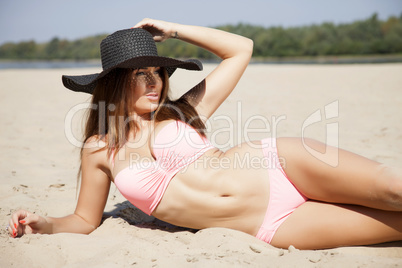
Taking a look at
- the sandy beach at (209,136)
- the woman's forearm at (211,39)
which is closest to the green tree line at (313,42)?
the sandy beach at (209,136)

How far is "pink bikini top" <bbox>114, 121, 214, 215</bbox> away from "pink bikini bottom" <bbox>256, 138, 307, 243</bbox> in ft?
1.37

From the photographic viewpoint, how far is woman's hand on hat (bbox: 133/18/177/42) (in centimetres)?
259

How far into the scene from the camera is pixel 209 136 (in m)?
5.21

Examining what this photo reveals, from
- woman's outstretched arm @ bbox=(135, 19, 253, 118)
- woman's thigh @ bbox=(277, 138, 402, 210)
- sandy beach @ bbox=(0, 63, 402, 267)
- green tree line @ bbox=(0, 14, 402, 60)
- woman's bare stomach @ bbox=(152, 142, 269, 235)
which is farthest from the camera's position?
green tree line @ bbox=(0, 14, 402, 60)

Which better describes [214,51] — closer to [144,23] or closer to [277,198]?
[144,23]

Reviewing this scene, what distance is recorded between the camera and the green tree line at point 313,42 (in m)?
44.6

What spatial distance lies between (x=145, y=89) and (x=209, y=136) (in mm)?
2959

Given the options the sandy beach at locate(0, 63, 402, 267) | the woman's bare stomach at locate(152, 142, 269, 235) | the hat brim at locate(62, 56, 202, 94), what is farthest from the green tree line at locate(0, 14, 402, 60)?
the woman's bare stomach at locate(152, 142, 269, 235)

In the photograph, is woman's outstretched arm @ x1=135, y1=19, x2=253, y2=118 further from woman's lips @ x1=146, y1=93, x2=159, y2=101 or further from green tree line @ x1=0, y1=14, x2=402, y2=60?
green tree line @ x1=0, y1=14, x2=402, y2=60

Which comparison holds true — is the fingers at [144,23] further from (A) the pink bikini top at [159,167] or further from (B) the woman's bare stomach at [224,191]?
(B) the woman's bare stomach at [224,191]

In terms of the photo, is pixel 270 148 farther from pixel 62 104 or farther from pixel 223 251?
pixel 62 104

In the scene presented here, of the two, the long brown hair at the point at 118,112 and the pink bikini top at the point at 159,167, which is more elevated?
the long brown hair at the point at 118,112

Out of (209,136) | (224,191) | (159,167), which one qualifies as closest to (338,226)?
(224,191)

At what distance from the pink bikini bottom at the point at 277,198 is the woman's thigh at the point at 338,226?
49 mm
